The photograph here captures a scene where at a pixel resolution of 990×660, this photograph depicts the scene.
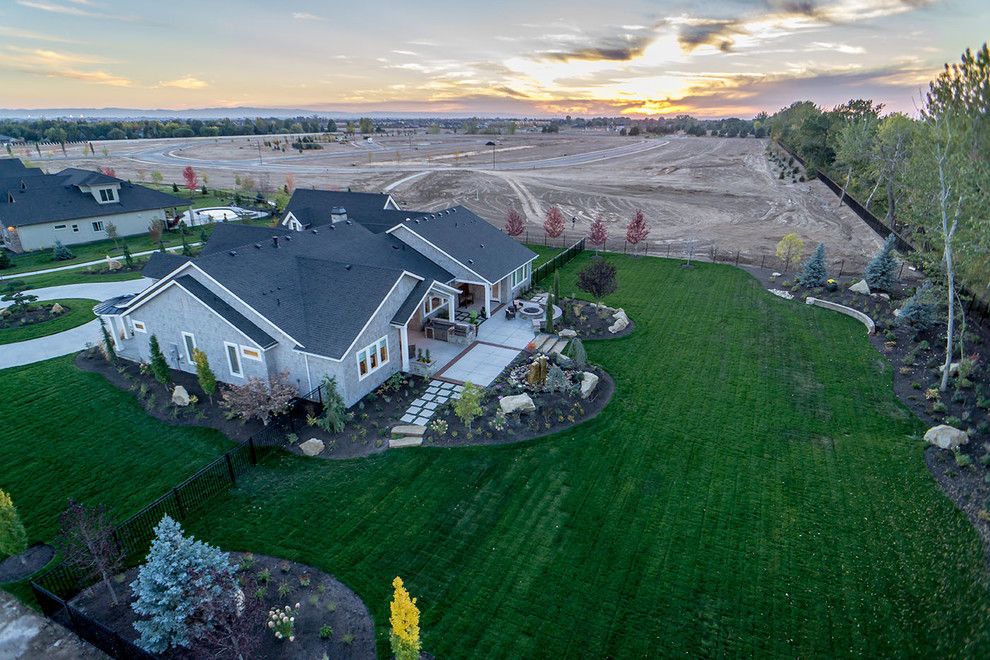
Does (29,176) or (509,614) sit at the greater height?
(29,176)

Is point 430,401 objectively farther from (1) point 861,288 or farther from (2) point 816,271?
(1) point 861,288

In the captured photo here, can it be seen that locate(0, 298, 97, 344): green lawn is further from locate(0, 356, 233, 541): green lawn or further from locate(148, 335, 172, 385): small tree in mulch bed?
locate(148, 335, 172, 385): small tree in mulch bed

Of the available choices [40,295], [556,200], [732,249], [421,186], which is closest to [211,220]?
[40,295]

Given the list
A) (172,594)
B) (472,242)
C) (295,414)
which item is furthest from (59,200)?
(172,594)

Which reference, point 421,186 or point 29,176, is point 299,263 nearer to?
point 29,176

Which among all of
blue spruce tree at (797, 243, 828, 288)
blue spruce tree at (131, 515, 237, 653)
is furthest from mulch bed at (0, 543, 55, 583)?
blue spruce tree at (797, 243, 828, 288)

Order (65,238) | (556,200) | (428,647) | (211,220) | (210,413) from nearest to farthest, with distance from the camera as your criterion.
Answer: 1. (428,647)
2. (210,413)
3. (65,238)
4. (211,220)
5. (556,200)

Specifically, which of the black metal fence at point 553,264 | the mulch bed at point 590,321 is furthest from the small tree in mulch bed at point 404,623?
the black metal fence at point 553,264
